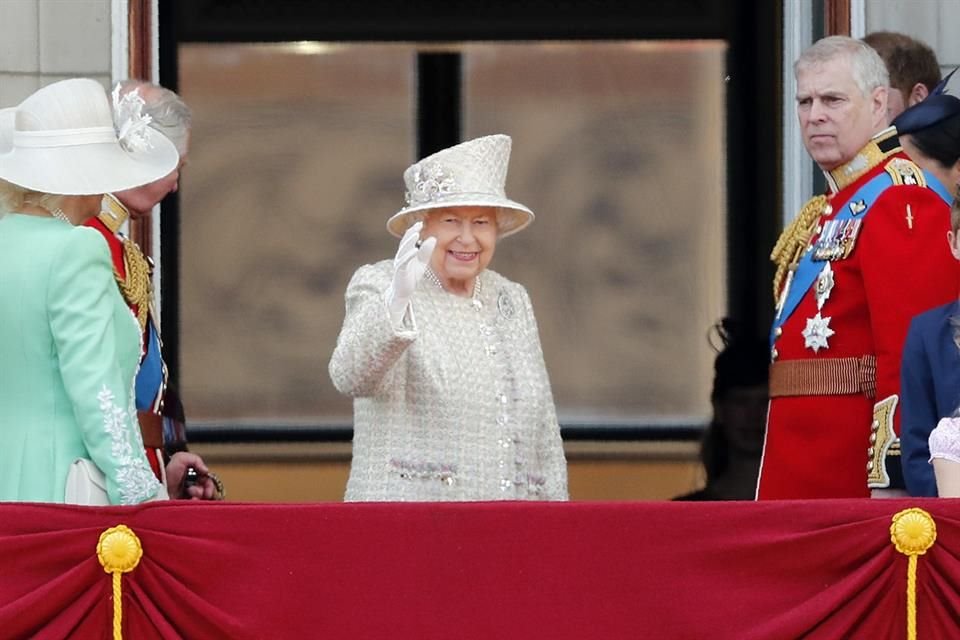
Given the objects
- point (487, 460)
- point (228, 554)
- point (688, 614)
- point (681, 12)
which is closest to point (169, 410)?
point (487, 460)

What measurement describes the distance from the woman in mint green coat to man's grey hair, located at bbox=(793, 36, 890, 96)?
5.56 ft

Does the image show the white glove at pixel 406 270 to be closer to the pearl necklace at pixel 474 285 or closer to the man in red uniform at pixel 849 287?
the pearl necklace at pixel 474 285

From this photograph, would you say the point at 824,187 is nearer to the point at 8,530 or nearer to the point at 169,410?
the point at 169,410

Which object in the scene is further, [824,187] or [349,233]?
[349,233]

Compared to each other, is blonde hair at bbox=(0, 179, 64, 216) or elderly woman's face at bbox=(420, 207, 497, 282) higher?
blonde hair at bbox=(0, 179, 64, 216)

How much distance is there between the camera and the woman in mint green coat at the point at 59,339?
4.09 metres

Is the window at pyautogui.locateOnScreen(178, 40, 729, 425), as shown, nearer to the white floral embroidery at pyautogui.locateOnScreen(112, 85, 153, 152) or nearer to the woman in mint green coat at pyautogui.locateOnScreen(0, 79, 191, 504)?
the white floral embroidery at pyautogui.locateOnScreen(112, 85, 153, 152)

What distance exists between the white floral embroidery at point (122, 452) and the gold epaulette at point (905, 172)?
1.82m

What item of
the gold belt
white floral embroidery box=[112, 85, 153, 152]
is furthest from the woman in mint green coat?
the gold belt

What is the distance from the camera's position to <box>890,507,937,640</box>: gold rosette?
12.8 ft

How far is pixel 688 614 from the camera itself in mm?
3936

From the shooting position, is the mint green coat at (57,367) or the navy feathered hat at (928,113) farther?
the navy feathered hat at (928,113)

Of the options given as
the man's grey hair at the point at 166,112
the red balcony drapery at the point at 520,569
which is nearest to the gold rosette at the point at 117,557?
the red balcony drapery at the point at 520,569

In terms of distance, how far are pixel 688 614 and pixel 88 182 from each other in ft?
4.62
